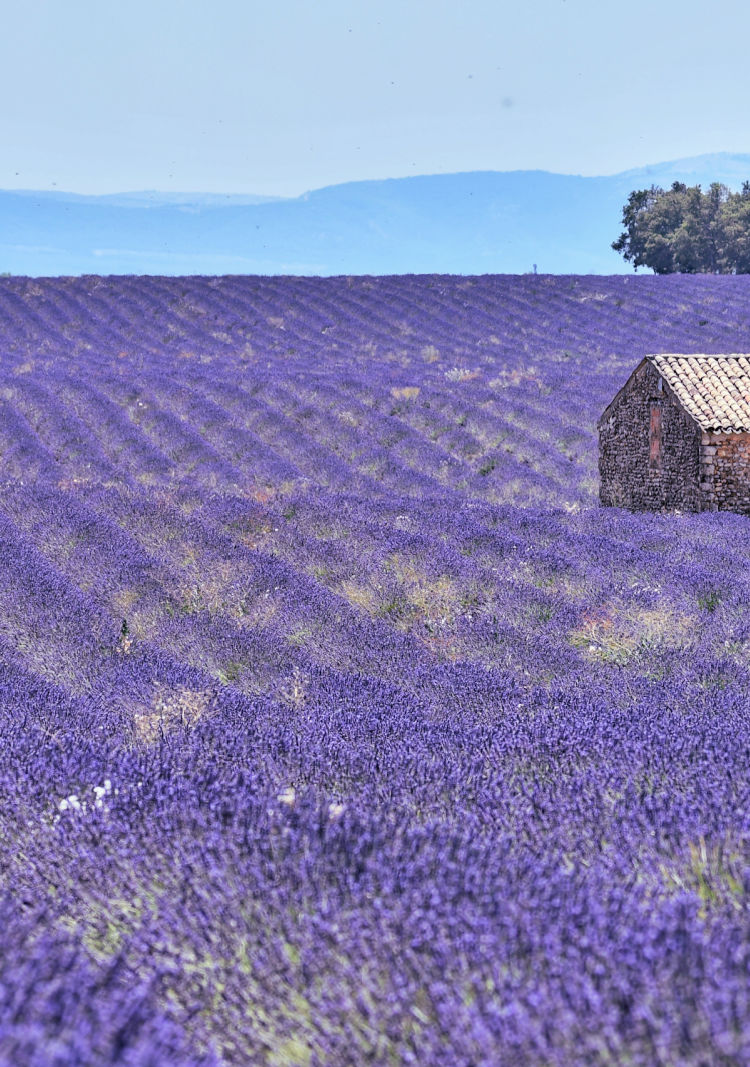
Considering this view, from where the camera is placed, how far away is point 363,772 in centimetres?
340

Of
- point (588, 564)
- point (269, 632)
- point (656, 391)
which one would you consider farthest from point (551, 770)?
point (656, 391)

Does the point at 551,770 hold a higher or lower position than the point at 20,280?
lower

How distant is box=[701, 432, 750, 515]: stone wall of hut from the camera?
1191 centimetres

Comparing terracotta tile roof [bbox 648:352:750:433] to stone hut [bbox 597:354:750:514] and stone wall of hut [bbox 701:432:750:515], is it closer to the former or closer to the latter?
stone hut [bbox 597:354:750:514]

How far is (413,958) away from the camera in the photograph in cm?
196

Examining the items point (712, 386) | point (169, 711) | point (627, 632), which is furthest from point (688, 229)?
point (169, 711)

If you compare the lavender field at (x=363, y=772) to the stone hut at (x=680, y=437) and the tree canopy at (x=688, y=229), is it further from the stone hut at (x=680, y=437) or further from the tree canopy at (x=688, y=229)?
the tree canopy at (x=688, y=229)

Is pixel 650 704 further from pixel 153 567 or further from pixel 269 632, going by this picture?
pixel 153 567

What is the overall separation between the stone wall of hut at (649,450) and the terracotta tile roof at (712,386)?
0.41ft

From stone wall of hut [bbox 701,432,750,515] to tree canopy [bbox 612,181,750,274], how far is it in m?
27.4

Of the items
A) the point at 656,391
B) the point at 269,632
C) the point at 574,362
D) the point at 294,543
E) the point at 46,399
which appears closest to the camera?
the point at 269,632

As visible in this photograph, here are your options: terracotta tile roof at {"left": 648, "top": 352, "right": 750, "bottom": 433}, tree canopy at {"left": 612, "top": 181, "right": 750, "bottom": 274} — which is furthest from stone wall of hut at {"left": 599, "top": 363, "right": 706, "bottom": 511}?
tree canopy at {"left": 612, "top": 181, "right": 750, "bottom": 274}

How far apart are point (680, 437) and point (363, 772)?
10016mm

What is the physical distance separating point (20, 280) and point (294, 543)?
2192 centimetres
